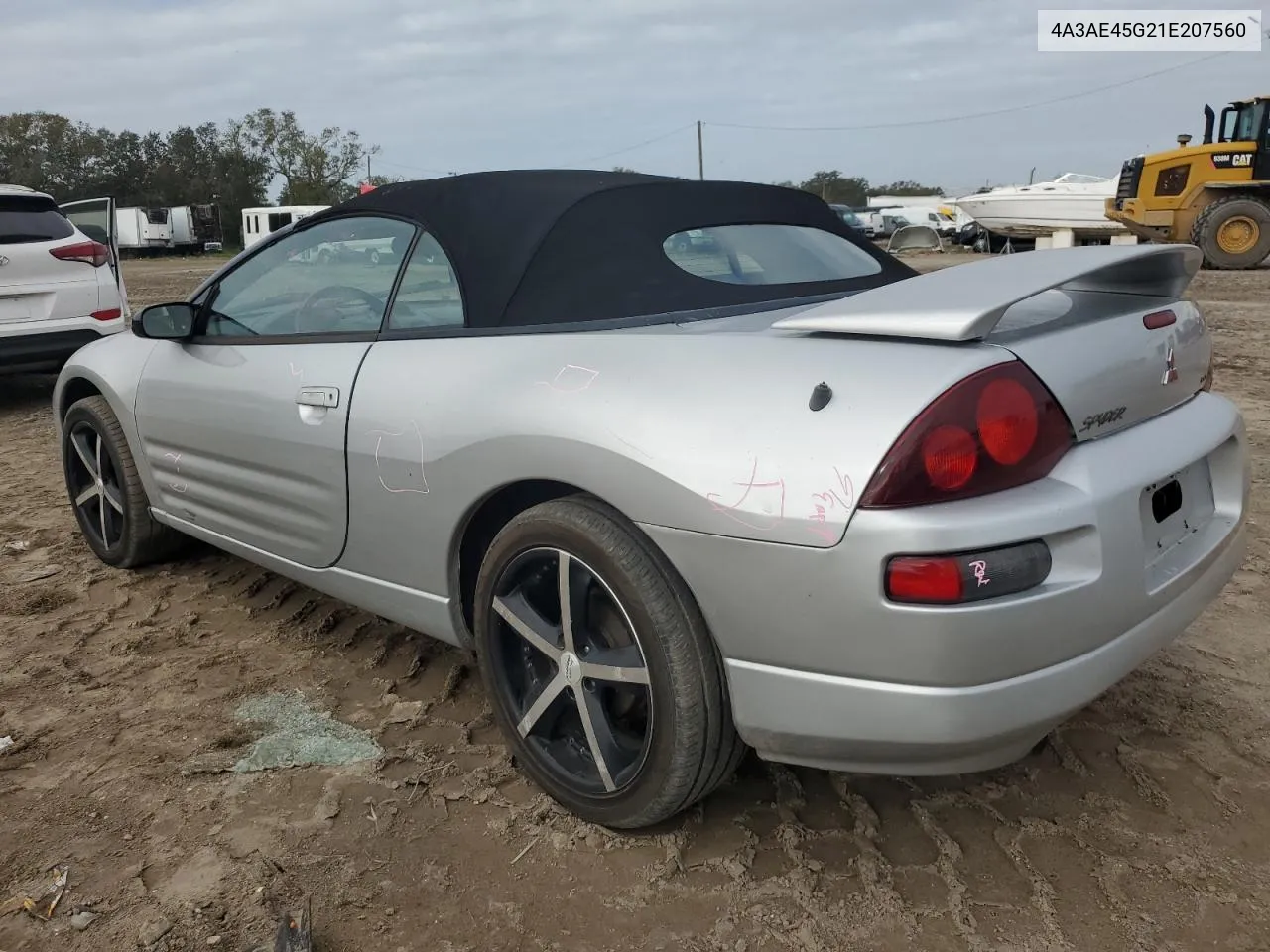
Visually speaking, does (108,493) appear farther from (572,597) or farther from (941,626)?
(941,626)

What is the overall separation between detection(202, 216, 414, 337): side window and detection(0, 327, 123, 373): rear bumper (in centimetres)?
437

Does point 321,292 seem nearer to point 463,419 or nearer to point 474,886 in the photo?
point 463,419

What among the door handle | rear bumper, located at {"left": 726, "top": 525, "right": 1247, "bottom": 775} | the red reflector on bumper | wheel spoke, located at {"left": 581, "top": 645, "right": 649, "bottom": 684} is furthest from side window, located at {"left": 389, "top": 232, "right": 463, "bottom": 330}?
the red reflector on bumper

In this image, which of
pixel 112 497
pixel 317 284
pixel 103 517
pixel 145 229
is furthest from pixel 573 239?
pixel 145 229

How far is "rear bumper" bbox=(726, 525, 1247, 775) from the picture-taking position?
1.68 m

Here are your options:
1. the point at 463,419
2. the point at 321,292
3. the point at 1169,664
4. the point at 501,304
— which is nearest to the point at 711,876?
the point at 463,419

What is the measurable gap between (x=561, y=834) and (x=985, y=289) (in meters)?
1.50

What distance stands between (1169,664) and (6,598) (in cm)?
408

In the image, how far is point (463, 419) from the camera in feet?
7.48

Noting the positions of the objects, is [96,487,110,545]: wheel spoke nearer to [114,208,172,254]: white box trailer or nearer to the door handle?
the door handle

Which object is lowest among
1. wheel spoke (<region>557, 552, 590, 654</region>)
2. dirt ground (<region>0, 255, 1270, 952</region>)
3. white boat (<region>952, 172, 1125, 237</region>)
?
dirt ground (<region>0, 255, 1270, 952</region>)

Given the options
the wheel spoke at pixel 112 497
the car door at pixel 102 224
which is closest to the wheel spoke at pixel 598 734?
the wheel spoke at pixel 112 497

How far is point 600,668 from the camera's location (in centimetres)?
210

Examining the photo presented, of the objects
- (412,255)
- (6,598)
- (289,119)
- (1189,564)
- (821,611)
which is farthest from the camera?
(289,119)
